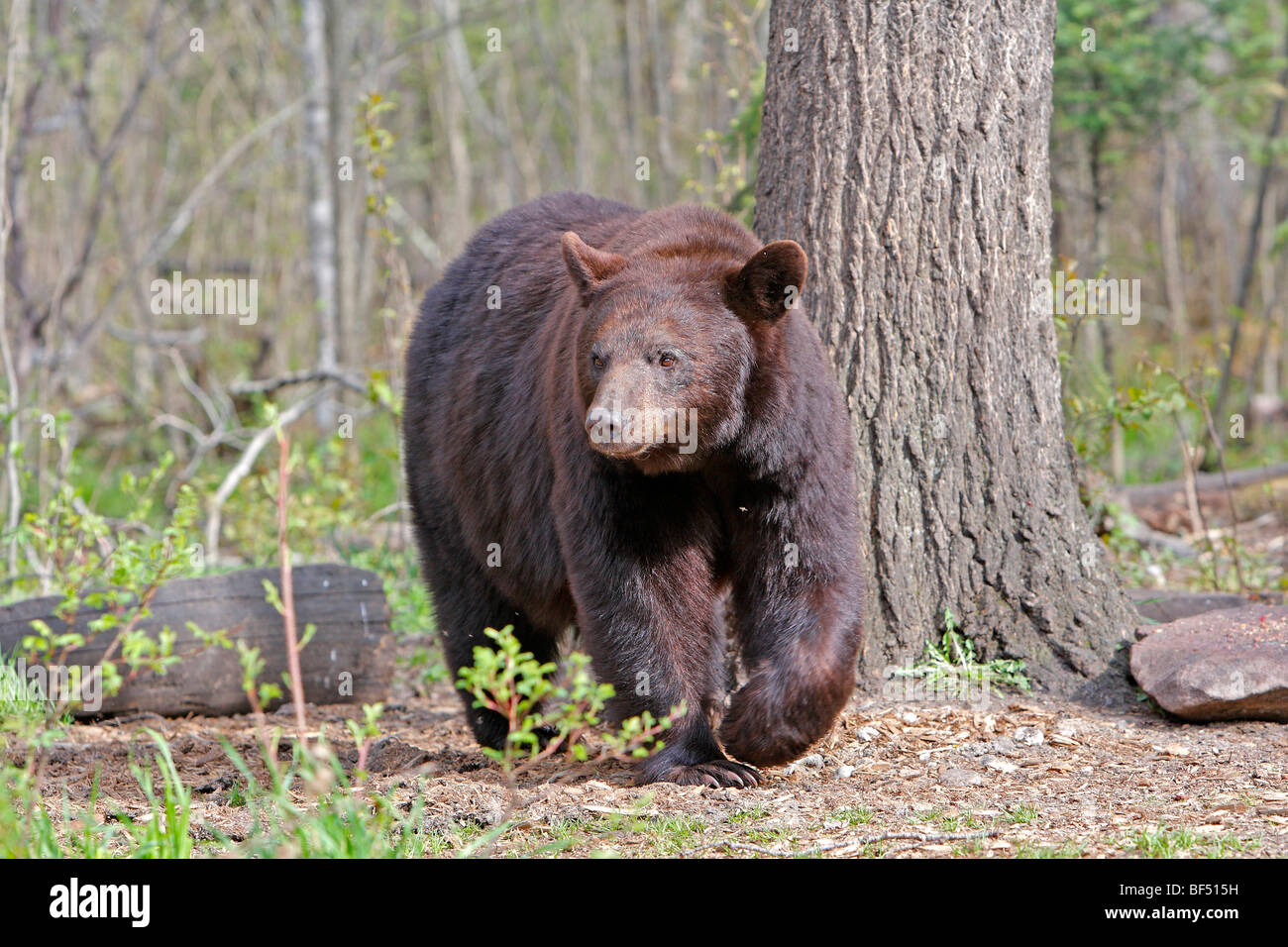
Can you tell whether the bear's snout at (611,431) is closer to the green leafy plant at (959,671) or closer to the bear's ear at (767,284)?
the bear's ear at (767,284)

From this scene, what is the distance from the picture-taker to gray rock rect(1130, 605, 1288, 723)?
411 cm

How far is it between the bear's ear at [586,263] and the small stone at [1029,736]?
2161 millimetres

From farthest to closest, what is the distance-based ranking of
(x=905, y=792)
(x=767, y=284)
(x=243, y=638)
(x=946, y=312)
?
1. (x=243, y=638)
2. (x=946, y=312)
3. (x=767, y=284)
4. (x=905, y=792)

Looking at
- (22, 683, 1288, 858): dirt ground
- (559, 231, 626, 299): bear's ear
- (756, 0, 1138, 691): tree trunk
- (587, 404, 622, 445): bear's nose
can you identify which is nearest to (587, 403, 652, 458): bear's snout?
(587, 404, 622, 445): bear's nose

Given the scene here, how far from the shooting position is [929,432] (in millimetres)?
4621

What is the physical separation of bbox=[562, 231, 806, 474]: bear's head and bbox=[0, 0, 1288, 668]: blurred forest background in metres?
1.62

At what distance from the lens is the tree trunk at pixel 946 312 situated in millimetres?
4551

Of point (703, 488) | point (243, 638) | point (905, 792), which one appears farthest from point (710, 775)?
point (243, 638)

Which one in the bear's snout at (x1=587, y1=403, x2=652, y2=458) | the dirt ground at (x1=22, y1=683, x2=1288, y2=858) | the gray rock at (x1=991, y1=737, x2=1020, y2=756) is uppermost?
the bear's snout at (x1=587, y1=403, x2=652, y2=458)

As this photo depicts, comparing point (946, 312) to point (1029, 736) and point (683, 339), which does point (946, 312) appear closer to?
point (683, 339)

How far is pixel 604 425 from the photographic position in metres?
3.42

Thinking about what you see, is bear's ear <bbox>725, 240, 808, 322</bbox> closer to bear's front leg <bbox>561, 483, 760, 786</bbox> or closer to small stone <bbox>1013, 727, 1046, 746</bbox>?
bear's front leg <bbox>561, 483, 760, 786</bbox>

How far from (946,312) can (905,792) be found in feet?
6.21
